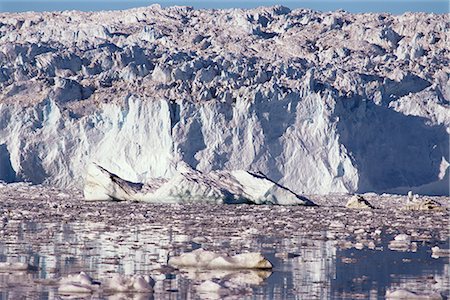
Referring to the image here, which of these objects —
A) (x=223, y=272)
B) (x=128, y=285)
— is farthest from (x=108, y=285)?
(x=223, y=272)

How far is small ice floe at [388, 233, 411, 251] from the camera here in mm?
8875

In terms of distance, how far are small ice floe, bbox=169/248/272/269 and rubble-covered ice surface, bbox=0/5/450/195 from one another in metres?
17.1

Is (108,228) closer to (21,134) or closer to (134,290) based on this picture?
(134,290)

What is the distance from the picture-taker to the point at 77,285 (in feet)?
18.4

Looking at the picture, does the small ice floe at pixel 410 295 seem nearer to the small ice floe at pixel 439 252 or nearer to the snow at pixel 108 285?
the snow at pixel 108 285

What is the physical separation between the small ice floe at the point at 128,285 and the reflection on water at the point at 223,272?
0.08 metres

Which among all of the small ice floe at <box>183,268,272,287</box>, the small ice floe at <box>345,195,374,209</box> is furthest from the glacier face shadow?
the small ice floe at <box>183,268,272,287</box>

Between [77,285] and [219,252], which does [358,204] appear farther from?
[77,285]

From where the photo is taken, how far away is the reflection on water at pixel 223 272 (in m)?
5.84

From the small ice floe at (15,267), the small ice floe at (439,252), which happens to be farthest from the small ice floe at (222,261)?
the small ice floe at (439,252)

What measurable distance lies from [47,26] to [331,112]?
2319cm

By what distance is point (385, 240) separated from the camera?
9789 millimetres

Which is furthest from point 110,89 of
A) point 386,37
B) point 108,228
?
point 108,228

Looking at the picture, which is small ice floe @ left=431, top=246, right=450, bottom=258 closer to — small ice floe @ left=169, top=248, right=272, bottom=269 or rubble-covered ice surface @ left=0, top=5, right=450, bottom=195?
small ice floe @ left=169, top=248, right=272, bottom=269
